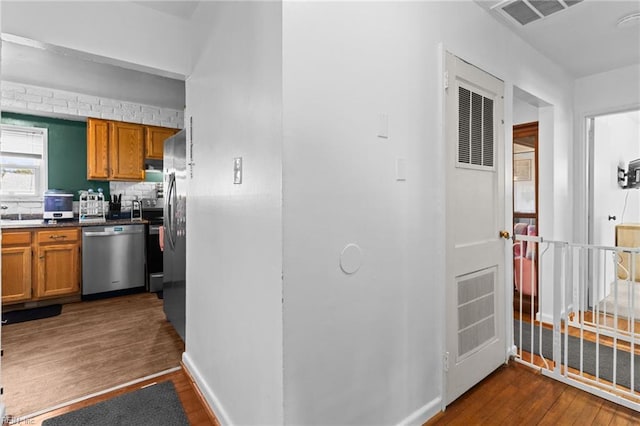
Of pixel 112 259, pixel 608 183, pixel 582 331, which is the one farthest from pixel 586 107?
pixel 112 259

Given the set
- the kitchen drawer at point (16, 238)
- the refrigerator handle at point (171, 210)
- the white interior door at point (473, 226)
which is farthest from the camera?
the kitchen drawer at point (16, 238)

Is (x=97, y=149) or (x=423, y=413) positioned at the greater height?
(x=97, y=149)

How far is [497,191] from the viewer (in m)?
2.33

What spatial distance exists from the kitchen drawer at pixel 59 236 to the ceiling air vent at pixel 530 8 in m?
5.00

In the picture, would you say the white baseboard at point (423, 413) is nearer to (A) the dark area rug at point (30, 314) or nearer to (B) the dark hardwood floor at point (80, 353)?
(B) the dark hardwood floor at point (80, 353)

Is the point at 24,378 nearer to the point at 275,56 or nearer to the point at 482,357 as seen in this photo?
the point at 275,56

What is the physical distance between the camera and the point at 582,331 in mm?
2217

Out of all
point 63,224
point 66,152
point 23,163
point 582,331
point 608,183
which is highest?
point 66,152

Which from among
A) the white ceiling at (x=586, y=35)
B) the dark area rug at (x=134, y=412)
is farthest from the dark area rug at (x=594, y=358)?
the dark area rug at (x=134, y=412)

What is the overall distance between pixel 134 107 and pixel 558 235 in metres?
5.66

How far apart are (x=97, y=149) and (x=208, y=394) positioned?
12.9ft

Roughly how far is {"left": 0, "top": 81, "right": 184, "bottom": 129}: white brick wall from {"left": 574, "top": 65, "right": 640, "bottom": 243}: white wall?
5455 mm

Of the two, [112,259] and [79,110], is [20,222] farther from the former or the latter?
[79,110]

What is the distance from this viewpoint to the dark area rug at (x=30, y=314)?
11.2 feet
